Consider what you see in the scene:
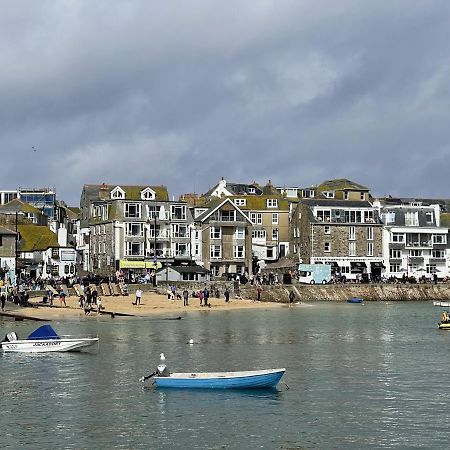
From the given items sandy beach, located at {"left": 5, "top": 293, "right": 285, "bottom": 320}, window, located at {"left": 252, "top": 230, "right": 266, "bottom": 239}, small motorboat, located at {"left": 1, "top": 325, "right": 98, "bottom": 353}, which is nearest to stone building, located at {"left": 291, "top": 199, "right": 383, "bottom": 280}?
window, located at {"left": 252, "top": 230, "right": 266, "bottom": 239}

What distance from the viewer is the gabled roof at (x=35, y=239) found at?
125125 millimetres

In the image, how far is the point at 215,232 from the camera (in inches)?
5044

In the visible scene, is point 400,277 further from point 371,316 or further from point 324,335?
point 324,335

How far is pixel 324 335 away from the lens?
6462cm

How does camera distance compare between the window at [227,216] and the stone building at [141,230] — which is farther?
the window at [227,216]

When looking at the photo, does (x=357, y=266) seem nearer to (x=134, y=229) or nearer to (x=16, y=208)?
(x=134, y=229)

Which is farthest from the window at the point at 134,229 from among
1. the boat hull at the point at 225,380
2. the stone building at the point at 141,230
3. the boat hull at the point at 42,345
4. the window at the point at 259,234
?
the boat hull at the point at 225,380

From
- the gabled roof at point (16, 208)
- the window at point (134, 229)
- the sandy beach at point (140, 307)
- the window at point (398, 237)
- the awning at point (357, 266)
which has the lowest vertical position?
the sandy beach at point (140, 307)

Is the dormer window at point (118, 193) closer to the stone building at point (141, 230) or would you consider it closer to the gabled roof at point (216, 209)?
the stone building at point (141, 230)

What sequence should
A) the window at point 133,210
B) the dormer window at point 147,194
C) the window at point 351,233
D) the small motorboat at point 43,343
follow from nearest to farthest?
the small motorboat at point 43,343
the window at point 133,210
the dormer window at point 147,194
the window at point 351,233

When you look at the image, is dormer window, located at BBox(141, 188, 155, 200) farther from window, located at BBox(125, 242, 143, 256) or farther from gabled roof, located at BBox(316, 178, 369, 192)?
gabled roof, located at BBox(316, 178, 369, 192)

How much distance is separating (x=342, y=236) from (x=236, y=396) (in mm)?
95119

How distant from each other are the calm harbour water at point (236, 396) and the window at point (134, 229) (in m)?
56.7

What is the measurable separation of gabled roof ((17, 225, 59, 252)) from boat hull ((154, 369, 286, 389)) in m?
89.1
